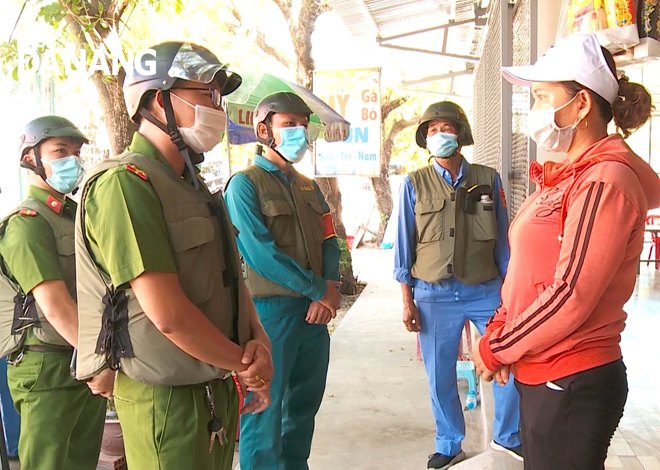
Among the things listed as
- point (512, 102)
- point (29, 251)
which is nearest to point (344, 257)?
point (512, 102)

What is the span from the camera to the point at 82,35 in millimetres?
4605

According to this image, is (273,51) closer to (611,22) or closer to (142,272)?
(611,22)

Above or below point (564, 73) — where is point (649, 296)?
below

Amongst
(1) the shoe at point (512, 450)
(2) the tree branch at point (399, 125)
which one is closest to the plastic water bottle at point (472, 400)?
(1) the shoe at point (512, 450)

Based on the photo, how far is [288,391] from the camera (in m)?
3.18

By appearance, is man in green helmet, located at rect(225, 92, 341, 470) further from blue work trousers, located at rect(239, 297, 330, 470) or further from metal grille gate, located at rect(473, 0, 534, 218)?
metal grille gate, located at rect(473, 0, 534, 218)

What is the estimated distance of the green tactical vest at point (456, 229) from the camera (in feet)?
11.3

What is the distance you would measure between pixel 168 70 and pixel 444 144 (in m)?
2.06

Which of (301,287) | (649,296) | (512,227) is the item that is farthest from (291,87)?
(649,296)

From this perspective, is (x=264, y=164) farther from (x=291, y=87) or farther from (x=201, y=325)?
(x=291, y=87)

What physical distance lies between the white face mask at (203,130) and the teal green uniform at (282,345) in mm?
1003

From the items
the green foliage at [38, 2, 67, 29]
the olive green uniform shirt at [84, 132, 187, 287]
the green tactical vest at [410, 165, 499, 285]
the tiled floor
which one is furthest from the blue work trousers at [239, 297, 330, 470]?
the green foliage at [38, 2, 67, 29]

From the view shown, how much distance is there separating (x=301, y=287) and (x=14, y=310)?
1348 millimetres

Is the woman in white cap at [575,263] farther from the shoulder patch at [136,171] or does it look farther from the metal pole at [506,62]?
the metal pole at [506,62]
